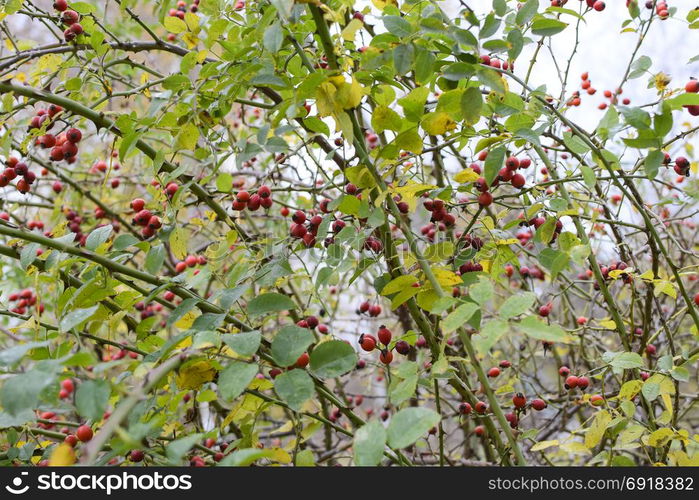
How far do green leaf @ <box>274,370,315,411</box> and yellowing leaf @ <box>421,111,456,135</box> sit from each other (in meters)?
0.46

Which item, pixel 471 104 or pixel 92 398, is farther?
pixel 471 104

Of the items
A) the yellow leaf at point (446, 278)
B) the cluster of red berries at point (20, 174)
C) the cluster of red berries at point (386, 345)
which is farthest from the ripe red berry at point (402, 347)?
the cluster of red berries at point (20, 174)

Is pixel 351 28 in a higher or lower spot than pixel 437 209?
higher

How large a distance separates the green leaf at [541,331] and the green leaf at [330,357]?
24cm

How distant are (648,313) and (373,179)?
870 mm

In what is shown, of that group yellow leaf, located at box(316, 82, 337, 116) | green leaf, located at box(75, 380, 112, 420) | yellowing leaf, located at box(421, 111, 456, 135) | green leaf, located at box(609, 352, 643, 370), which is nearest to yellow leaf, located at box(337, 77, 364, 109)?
yellow leaf, located at box(316, 82, 337, 116)

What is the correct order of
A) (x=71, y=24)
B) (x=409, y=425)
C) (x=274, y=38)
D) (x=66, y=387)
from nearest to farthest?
1. (x=409, y=425)
2. (x=274, y=38)
3. (x=71, y=24)
4. (x=66, y=387)

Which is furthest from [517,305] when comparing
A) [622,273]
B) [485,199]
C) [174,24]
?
[174,24]

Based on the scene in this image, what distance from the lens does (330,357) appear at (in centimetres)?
86

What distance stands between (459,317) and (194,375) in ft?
1.35

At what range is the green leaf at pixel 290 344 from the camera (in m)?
0.80

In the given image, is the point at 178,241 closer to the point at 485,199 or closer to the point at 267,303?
the point at 267,303

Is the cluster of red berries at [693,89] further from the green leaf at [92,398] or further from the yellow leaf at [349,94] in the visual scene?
the green leaf at [92,398]
